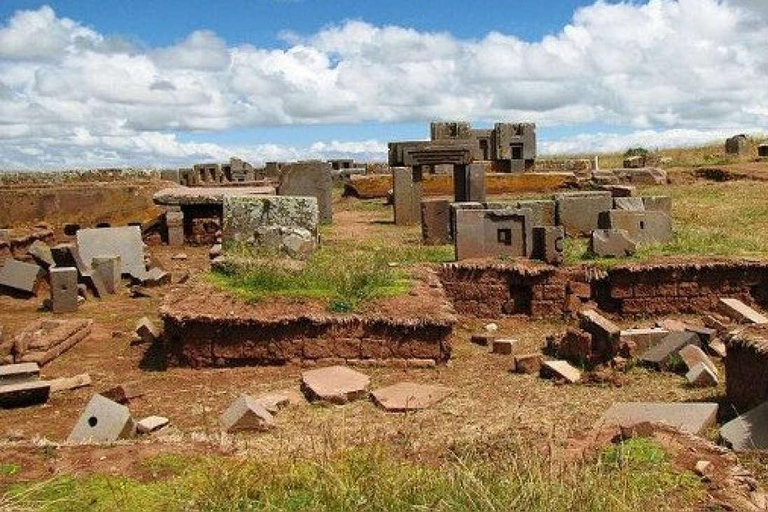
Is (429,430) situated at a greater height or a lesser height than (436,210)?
lesser

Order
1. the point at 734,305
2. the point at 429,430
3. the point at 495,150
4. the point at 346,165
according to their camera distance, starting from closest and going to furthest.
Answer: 1. the point at 429,430
2. the point at 734,305
3. the point at 495,150
4. the point at 346,165

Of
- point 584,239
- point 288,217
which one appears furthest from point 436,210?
point 288,217

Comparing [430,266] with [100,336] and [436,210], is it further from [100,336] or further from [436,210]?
[100,336]

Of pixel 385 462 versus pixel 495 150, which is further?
pixel 495 150

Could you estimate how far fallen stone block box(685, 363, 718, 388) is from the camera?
880cm

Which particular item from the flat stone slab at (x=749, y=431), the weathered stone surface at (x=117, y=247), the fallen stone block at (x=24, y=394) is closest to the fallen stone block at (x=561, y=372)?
the flat stone slab at (x=749, y=431)

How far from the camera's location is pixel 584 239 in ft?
52.7

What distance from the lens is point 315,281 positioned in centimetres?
1084

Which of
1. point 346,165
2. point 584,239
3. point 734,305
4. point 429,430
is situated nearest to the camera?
point 429,430

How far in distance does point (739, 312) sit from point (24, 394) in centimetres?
884

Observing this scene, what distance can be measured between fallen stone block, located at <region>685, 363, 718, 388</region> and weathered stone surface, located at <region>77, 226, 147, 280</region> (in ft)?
34.0

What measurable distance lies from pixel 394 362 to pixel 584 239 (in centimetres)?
745

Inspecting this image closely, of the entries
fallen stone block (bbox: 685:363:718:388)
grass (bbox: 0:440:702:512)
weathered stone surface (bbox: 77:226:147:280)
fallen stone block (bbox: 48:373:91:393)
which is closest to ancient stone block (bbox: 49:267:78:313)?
weathered stone surface (bbox: 77:226:147:280)

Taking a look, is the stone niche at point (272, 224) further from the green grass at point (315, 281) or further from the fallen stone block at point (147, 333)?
the fallen stone block at point (147, 333)
